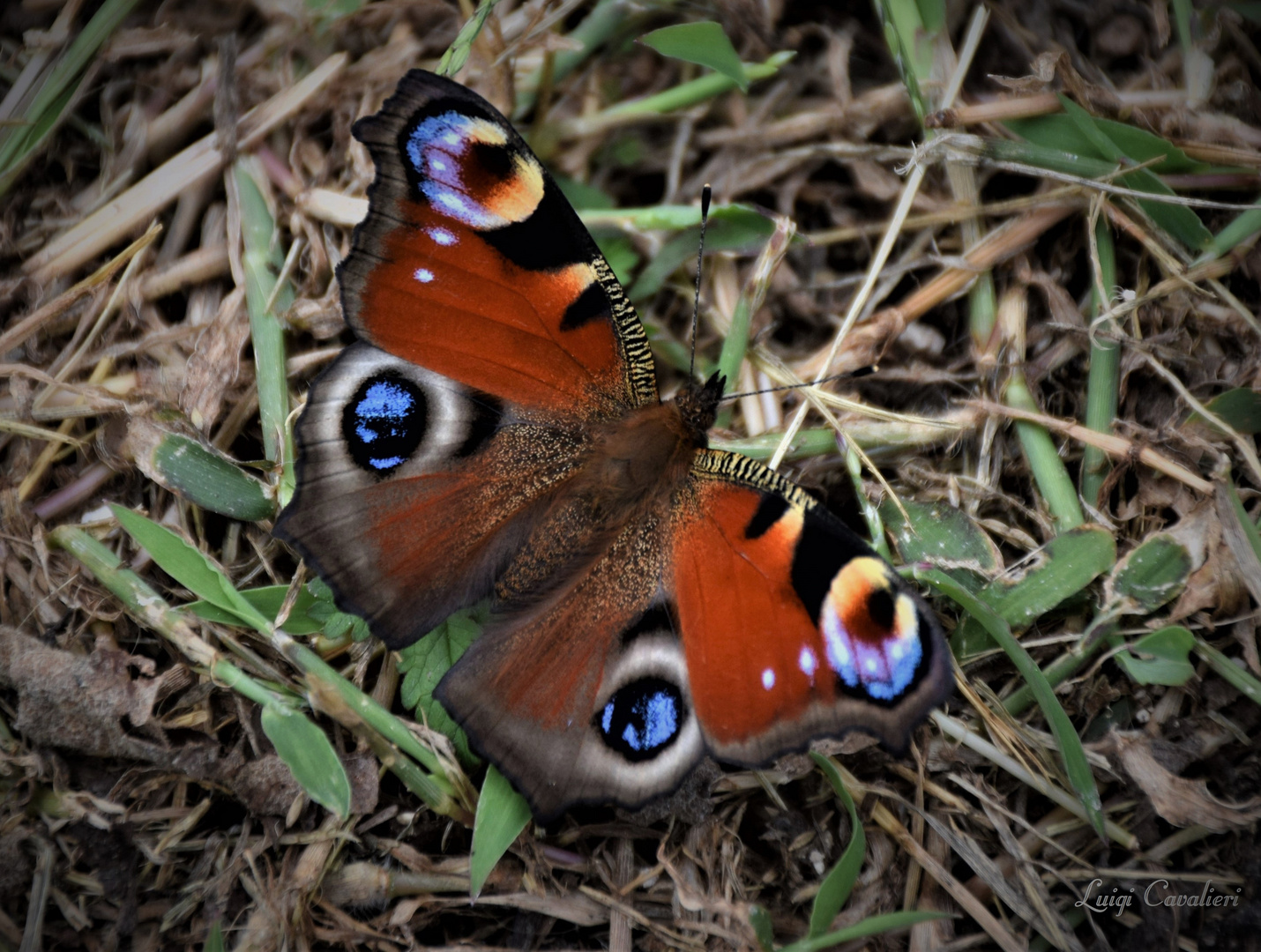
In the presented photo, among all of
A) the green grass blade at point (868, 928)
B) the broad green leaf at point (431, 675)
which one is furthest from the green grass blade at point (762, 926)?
the broad green leaf at point (431, 675)

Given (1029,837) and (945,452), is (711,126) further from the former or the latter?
(1029,837)

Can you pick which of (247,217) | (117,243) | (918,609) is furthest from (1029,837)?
(117,243)

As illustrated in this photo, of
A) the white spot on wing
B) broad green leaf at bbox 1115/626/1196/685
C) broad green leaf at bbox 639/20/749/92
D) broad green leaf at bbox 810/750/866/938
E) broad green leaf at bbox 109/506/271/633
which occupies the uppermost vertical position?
broad green leaf at bbox 639/20/749/92

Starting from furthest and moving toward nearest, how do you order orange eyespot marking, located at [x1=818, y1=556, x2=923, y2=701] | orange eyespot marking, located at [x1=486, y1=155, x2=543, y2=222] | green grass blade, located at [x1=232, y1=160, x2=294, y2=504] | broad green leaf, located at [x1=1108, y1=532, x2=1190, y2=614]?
green grass blade, located at [x1=232, y1=160, x2=294, y2=504], broad green leaf, located at [x1=1108, y1=532, x2=1190, y2=614], orange eyespot marking, located at [x1=486, y1=155, x2=543, y2=222], orange eyespot marking, located at [x1=818, y1=556, x2=923, y2=701]

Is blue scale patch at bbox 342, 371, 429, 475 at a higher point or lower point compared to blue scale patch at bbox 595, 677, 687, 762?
higher

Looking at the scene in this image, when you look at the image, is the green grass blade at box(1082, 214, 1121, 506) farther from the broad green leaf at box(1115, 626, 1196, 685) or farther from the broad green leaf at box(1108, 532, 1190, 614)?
the broad green leaf at box(1115, 626, 1196, 685)

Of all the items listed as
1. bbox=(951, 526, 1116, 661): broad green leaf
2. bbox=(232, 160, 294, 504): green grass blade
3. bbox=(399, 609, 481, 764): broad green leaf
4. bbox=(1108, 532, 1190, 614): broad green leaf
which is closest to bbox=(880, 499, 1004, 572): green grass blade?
bbox=(951, 526, 1116, 661): broad green leaf
